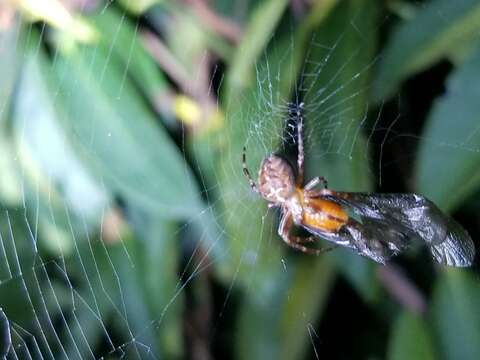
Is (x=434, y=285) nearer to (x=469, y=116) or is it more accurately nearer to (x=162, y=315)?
(x=469, y=116)

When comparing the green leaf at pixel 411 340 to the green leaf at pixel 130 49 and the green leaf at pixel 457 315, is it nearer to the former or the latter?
the green leaf at pixel 457 315

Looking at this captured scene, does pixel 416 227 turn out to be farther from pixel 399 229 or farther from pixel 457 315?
pixel 457 315

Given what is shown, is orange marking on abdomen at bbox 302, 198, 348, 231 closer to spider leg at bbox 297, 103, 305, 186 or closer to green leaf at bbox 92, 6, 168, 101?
spider leg at bbox 297, 103, 305, 186

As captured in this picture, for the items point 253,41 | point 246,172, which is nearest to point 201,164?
point 246,172

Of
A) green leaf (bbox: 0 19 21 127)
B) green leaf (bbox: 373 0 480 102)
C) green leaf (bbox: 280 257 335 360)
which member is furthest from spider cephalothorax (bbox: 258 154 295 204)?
green leaf (bbox: 0 19 21 127)

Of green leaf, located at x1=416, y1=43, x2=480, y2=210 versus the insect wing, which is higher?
green leaf, located at x1=416, y1=43, x2=480, y2=210
